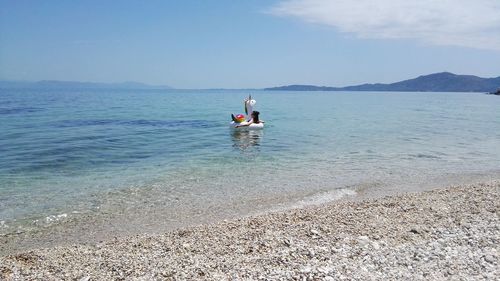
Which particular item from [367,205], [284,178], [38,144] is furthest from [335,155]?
[38,144]

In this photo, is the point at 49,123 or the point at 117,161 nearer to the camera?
the point at 117,161

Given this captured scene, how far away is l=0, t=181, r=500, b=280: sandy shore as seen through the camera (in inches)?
265

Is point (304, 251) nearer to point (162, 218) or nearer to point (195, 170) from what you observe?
point (162, 218)

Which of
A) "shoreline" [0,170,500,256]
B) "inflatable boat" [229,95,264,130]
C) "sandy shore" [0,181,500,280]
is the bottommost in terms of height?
"shoreline" [0,170,500,256]

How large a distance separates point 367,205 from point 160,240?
226 inches

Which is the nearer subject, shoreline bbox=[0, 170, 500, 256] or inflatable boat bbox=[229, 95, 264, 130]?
shoreline bbox=[0, 170, 500, 256]

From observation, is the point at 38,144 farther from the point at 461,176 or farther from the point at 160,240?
the point at 461,176

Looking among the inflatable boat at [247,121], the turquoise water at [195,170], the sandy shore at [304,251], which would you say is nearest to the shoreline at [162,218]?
the turquoise water at [195,170]

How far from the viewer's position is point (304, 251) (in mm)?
7480

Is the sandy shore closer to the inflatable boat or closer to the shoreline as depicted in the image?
the shoreline

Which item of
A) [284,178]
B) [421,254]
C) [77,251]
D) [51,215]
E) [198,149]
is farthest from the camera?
[198,149]

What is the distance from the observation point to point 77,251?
8219 mm

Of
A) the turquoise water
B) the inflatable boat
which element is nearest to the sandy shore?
the turquoise water

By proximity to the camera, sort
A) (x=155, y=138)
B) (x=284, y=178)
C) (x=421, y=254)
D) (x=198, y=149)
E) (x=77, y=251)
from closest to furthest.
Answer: (x=421, y=254)
(x=77, y=251)
(x=284, y=178)
(x=198, y=149)
(x=155, y=138)
